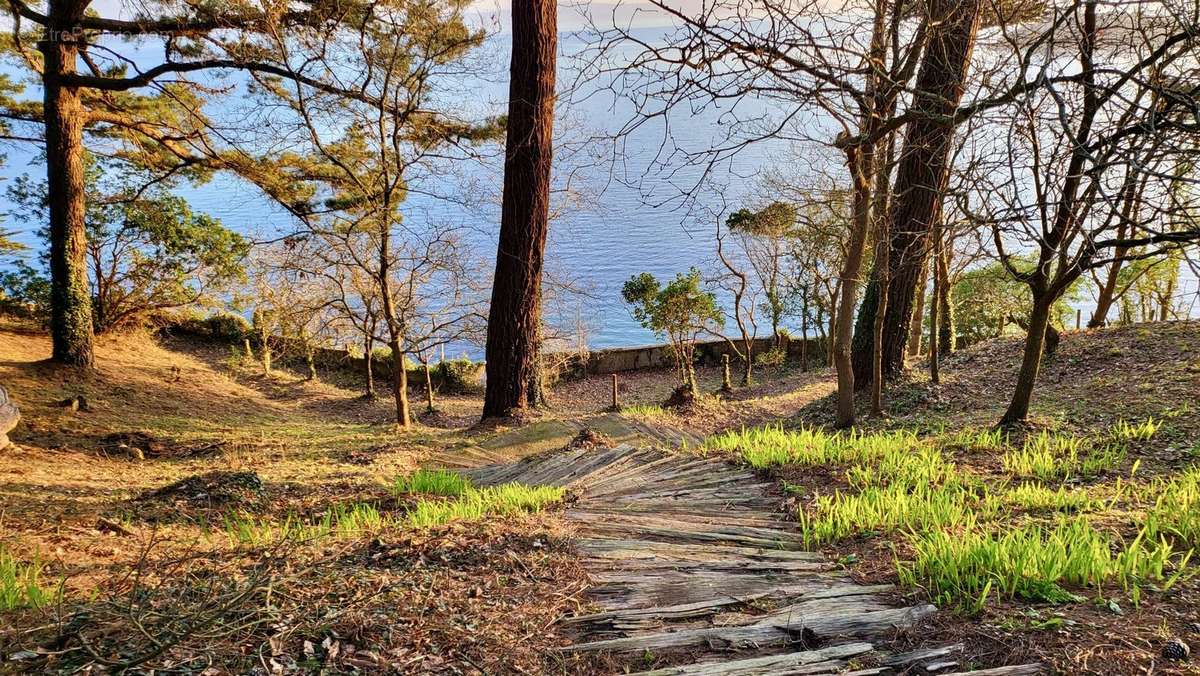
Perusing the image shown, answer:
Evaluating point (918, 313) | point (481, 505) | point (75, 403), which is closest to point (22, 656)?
point (481, 505)

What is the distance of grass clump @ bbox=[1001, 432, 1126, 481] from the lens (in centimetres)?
398

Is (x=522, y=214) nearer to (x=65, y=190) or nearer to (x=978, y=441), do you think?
(x=978, y=441)

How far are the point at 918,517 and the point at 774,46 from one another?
7.99ft

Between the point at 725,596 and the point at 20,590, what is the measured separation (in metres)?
2.61

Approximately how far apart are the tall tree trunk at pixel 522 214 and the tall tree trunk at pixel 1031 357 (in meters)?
5.28

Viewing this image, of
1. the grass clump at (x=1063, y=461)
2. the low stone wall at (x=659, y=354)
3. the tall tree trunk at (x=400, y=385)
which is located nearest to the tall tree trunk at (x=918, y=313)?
the grass clump at (x=1063, y=461)

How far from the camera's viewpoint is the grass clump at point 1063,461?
13.1 ft

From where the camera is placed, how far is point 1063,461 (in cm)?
411

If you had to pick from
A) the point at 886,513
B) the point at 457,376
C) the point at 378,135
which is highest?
the point at 378,135

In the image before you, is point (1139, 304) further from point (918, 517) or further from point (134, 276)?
point (134, 276)

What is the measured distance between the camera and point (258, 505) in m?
4.36

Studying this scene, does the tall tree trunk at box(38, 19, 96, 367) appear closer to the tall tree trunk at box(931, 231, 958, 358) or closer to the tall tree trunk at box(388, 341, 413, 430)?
the tall tree trunk at box(388, 341, 413, 430)

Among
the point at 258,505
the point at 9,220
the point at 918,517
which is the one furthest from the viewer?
the point at 9,220

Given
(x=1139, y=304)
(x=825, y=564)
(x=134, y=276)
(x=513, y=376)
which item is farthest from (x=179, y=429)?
(x=1139, y=304)
